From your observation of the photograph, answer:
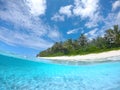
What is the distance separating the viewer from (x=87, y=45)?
5019cm

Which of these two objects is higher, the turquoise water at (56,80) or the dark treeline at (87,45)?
the dark treeline at (87,45)

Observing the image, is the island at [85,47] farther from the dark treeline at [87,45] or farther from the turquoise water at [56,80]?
the turquoise water at [56,80]

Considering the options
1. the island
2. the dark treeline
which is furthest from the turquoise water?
the dark treeline

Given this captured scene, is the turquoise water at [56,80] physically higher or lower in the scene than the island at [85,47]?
lower

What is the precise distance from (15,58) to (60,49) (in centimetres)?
3031

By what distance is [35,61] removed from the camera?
28.6m

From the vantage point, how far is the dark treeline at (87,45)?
39750mm

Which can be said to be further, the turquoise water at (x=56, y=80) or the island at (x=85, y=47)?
the island at (x=85, y=47)

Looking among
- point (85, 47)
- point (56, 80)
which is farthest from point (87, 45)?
point (56, 80)

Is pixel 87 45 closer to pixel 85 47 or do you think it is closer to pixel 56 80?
pixel 85 47

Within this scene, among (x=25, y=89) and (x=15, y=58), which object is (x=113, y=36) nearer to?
(x=15, y=58)

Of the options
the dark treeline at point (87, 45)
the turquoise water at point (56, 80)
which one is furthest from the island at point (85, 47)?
the turquoise water at point (56, 80)

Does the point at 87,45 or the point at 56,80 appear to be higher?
the point at 87,45

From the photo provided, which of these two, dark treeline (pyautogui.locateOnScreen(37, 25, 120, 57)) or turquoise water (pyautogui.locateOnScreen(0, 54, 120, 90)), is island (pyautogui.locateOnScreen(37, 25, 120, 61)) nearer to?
dark treeline (pyautogui.locateOnScreen(37, 25, 120, 57))
